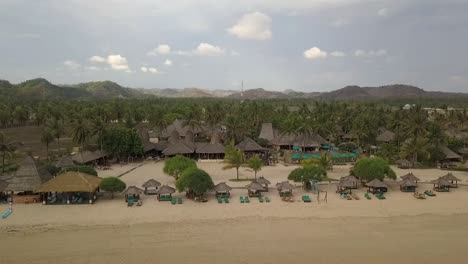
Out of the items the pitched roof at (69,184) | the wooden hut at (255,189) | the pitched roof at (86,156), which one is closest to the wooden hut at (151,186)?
the pitched roof at (69,184)

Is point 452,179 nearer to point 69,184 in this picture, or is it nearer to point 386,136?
point 386,136

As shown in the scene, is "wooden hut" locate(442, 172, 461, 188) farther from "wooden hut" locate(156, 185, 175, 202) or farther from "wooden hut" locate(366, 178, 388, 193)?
"wooden hut" locate(156, 185, 175, 202)

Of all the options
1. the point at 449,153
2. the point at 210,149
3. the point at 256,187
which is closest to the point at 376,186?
the point at 256,187

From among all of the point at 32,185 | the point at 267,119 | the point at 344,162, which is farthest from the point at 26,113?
the point at 344,162

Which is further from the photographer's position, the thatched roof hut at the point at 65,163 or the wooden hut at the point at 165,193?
the thatched roof hut at the point at 65,163

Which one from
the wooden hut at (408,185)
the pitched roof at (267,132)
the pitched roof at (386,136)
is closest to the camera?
the wooden hut at (408,185)

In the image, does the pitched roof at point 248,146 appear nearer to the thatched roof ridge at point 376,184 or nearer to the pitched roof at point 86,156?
the pitched roof at point 86,156
